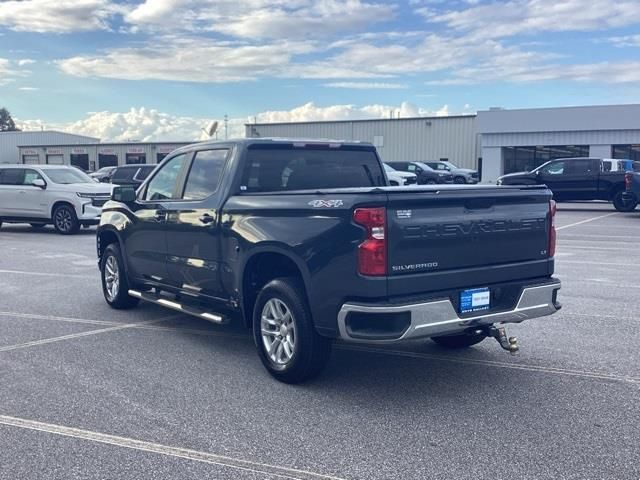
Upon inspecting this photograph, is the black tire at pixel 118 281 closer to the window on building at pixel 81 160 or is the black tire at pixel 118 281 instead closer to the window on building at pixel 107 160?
the window on building at pixel 107 160

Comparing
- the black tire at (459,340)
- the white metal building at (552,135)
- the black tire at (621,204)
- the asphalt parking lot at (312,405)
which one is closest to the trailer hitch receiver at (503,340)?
the asphalt parking lot at (312,405)

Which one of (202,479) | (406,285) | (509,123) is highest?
(509,123)

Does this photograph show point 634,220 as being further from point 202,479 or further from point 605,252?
point 202,479

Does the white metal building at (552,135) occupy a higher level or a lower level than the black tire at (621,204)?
higher

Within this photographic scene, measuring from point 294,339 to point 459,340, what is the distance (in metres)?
1.86

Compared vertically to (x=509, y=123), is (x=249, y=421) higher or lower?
lower

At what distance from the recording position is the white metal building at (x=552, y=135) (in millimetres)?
39156

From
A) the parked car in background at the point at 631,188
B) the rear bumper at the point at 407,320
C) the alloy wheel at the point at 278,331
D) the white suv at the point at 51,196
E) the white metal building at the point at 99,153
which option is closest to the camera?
the rear bumper at the point at 407,320

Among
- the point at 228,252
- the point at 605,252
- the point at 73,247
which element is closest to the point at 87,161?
the point at 73,247

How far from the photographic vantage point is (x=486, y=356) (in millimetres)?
6289

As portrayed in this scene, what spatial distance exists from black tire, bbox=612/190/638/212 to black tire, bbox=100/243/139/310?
18.8 m

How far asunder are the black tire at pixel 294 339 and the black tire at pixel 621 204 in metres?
20.0

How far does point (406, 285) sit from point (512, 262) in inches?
42.9

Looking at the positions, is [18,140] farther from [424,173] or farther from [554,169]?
[554,169]
